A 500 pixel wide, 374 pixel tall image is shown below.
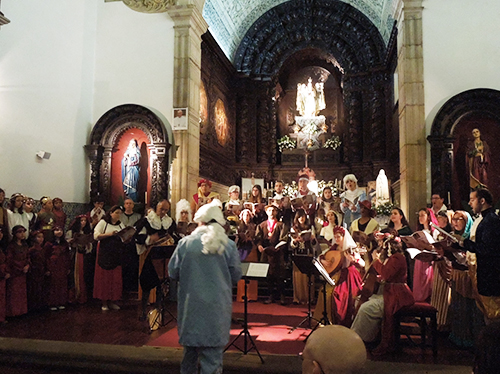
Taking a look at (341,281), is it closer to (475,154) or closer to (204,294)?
(204,294)

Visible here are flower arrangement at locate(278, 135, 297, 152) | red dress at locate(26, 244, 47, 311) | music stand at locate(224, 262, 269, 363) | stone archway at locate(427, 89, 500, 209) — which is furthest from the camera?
flower arrangement at locate(278, 135, 297, 152)

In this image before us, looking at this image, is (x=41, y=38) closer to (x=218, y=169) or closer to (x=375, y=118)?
(x=218, y=169)

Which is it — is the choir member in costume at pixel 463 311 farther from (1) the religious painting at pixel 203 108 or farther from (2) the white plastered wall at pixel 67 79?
(1) the religious painting at pixel 203 108

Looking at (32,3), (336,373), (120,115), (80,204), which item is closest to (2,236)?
(80,204)

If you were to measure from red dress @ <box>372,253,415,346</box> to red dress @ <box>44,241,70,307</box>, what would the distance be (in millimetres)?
5467

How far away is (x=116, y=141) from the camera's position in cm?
1079

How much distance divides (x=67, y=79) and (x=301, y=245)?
6.97 metres

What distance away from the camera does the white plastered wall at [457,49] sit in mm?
9180

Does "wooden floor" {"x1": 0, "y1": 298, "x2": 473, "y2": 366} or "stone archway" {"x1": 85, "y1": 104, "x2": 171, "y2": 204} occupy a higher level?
Answer: "stone archway" {"x1": 85, "y1": 104, "x2": 171, "y2": 204}

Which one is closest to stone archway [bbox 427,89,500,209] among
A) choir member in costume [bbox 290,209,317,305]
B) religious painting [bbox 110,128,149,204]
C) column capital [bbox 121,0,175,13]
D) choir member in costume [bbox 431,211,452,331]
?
choir member in costume [bbox 290,209,317,305]

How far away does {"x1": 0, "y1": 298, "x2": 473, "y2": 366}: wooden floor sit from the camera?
16.3 ft

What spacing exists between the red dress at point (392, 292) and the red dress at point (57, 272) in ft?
17.9

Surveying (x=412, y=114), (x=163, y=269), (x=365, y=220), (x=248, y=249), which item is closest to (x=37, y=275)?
(x=163, y=269)

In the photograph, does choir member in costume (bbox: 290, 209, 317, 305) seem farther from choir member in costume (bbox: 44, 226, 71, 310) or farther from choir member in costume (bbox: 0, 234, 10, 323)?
choir member in costume (bbox: 0, 234, 10, 323)
